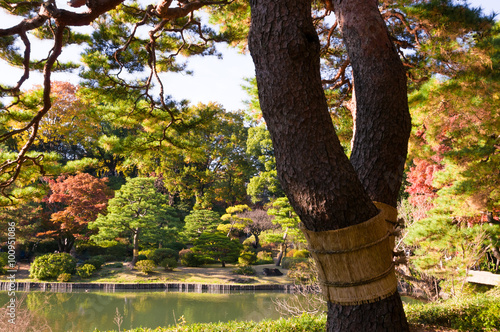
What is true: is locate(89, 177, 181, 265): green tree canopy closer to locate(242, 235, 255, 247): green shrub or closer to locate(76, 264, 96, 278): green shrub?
locate(76, 264, 96, 278): green shrub

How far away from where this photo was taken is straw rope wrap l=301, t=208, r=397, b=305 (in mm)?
1072

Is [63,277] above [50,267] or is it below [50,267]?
below

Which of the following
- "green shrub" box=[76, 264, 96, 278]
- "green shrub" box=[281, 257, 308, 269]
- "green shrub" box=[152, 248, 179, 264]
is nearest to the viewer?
"green shrub" box=[76, 264, 96, 278]

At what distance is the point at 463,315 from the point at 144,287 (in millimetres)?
7411

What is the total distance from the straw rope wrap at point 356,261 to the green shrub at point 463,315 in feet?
8.19

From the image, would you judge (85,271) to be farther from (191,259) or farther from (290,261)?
(290,261)

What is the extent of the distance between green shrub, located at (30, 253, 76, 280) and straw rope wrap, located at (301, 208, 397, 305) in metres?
9.59

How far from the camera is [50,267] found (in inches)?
352

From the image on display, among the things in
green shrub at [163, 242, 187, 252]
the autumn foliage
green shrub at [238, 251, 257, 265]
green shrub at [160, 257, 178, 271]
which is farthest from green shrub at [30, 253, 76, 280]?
green shrub at [238, 251, 257, 265]

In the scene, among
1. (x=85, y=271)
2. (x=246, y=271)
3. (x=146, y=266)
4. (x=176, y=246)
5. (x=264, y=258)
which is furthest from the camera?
(x=176, y=246)

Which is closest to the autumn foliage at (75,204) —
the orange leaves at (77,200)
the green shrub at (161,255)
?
the orange leaves at (77,200)

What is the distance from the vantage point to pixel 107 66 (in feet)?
10.1

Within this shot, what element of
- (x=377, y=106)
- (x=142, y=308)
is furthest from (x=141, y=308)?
(x=377, y=106)

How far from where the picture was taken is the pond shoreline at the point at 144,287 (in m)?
8.66
